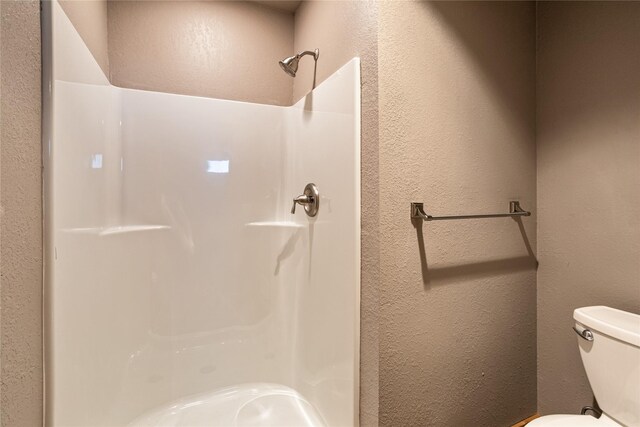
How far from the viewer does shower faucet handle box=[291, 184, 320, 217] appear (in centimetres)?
142

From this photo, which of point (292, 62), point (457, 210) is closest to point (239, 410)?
point (457, 210)

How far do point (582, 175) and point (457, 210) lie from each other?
595 mm

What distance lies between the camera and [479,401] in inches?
50.9

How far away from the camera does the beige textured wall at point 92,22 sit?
3.30ft

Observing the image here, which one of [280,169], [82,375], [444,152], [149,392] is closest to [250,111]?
[280,169]

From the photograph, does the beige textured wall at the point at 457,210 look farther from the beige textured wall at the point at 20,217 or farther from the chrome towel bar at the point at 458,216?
the beige textured wall at the point at 20,217

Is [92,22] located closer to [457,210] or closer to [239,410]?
[457,210]

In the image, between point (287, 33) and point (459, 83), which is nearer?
point (459, 83)

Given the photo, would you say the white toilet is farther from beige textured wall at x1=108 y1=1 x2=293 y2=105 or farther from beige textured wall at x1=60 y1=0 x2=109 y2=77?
beige textured wall at x1=60 y1=0 x2=109 y2=77

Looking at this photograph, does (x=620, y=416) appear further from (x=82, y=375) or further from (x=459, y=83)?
(x=82, y=375)

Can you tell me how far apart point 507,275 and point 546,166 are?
0.55 metres

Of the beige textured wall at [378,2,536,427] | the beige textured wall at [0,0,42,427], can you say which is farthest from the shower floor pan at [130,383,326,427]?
the beige textured wall at [0,0,42,427]

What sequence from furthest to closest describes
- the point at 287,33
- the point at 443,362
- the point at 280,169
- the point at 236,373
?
the point at 287,33 < the point at 280,169 < the point at 236,373 < the point at 443,362

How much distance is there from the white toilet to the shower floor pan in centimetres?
94
